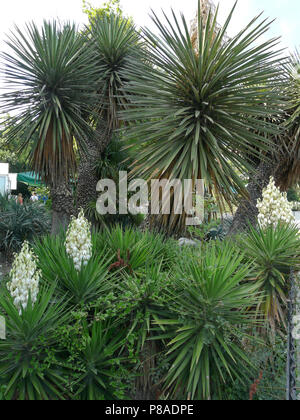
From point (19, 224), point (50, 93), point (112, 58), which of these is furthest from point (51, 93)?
point (19, 224)

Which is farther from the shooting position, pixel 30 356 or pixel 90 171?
pixel 90 171

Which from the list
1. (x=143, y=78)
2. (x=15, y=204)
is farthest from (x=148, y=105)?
(x=15, y=204)

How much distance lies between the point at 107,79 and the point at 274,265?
197 inches

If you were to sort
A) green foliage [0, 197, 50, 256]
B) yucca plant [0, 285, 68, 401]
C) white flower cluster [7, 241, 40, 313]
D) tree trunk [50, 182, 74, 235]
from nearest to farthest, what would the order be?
yucca plant [0, 285, 68, 401], white flower cluster [7, 241, 40, 313], tree trunk [50, 182, 74, 235], green foliage [0, 197, 50, 256]

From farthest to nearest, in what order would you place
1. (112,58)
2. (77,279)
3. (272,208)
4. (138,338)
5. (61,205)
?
(112,58) → (61,205) → (272,208) → (77,279) → (138,338)

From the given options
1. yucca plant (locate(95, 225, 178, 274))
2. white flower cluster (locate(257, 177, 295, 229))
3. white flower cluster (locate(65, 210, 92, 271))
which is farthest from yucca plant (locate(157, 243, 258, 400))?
white flower cluster (locate(257, 177, 295, 229))

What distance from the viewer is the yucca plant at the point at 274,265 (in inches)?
146

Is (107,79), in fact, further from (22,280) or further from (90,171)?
(22,280)

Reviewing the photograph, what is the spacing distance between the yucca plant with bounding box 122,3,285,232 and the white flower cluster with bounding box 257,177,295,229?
106 centimetres

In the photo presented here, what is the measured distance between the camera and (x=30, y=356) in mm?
2928

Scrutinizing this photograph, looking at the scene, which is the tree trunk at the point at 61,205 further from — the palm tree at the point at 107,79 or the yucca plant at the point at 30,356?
the yucca plant at the point at 30,356

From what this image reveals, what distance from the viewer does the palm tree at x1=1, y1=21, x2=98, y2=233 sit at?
6.45 m

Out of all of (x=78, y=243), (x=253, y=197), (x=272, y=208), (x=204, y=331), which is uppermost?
(x=253, y=197)

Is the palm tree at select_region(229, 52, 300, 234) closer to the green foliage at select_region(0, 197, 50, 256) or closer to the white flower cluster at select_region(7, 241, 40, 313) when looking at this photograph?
the green foliage at select_region(0, 197, 50, 256)
